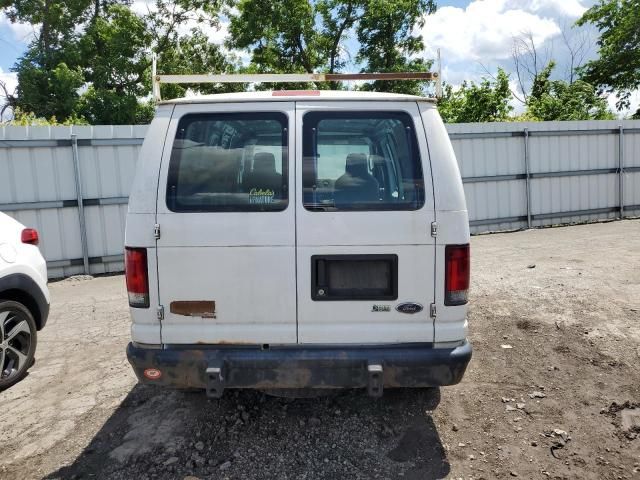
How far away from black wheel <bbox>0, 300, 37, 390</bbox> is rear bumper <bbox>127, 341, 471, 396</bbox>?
1.87m

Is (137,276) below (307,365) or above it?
above

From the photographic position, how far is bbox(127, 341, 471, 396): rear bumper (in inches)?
116

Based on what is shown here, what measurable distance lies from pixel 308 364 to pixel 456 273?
965 mm

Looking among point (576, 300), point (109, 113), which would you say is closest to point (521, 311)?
point (576, 300)

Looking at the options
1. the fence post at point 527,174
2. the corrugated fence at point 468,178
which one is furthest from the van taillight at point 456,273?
the fence post at point 527,174

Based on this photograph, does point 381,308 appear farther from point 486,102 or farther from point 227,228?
point 486,102

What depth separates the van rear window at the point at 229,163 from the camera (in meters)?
2.97

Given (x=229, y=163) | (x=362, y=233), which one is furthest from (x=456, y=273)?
(x=229, y=163)

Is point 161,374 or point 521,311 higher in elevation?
point 161,374

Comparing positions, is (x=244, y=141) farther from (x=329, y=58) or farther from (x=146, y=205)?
(x=329, y=58)

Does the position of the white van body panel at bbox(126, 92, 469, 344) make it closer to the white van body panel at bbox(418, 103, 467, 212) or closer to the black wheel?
the white van body panel at bbox(418, 103, 467, 212)

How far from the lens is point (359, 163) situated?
3.10 meters

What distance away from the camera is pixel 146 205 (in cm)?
295

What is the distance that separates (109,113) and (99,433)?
17.9 metres
